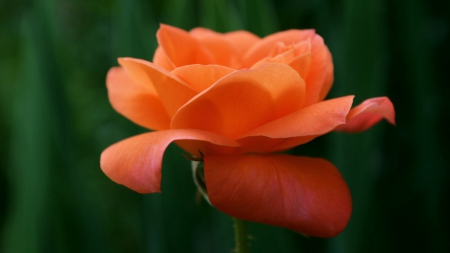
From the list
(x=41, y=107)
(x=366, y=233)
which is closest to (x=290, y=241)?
(x=366, y=233)

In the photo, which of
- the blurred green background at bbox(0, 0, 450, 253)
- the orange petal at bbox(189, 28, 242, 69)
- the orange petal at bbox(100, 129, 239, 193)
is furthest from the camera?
the blurred green background at bbox(0, 0, 450, 253)

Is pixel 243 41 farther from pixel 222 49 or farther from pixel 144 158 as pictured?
pixel 144 158

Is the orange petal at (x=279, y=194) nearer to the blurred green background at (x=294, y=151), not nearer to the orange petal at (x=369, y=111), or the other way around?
the orange petal at (x=369, y=111)

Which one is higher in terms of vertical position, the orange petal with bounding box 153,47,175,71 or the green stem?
the orange petal with bounding box 153,47,175,71

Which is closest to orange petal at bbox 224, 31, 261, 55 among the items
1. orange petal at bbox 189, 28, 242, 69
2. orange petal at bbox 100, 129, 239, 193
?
orange petal at bbox 189, 28, 242, 69

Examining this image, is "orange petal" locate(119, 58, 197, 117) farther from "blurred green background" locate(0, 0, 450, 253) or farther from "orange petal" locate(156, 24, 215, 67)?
"blurred green background" locate(0, 0, 450, 253)

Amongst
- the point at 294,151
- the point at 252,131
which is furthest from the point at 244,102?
the point at 294,151
